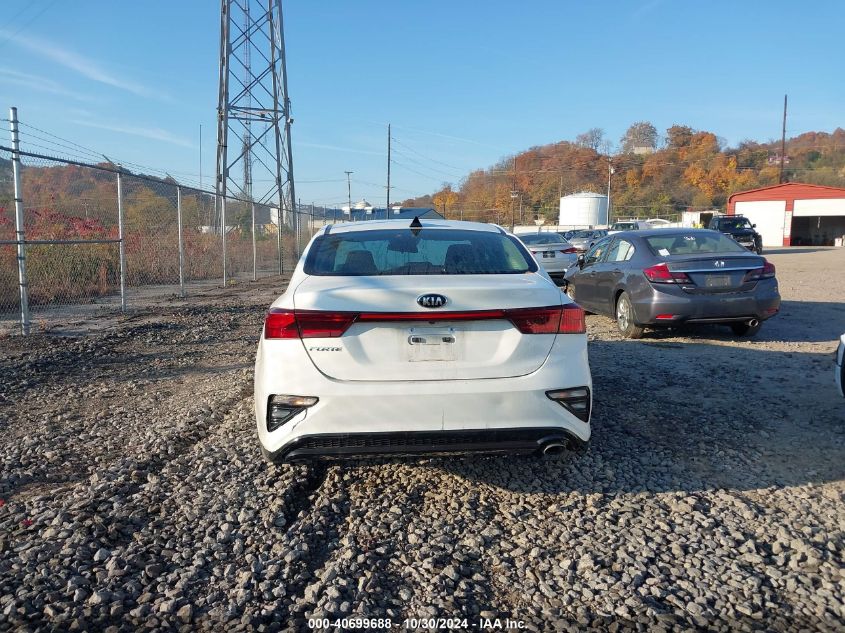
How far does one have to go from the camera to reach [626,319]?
28.8ft

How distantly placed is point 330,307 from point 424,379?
60cm

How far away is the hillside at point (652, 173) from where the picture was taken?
75312 mm

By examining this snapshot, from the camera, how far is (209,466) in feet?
13.8

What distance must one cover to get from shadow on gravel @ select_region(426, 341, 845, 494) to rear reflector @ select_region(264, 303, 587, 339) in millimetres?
764

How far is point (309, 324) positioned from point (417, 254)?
1.11m

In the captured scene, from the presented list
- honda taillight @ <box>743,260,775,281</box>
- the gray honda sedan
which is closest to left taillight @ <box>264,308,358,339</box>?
the gray honda sedan

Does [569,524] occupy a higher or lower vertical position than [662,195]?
lower

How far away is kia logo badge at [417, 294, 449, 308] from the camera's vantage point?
3410mm

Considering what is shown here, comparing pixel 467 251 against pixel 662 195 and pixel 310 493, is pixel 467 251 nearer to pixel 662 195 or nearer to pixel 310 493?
pixel 310 493

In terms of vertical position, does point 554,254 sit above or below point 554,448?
above

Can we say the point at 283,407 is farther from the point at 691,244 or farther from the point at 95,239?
the point at 95,239

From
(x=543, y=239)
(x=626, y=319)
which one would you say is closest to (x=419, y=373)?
(x=626, y=319)

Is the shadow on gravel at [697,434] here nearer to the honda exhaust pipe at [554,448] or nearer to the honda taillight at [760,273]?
the honda exhaust pipe at [554,448]

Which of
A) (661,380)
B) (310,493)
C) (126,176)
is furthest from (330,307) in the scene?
(126,176)
